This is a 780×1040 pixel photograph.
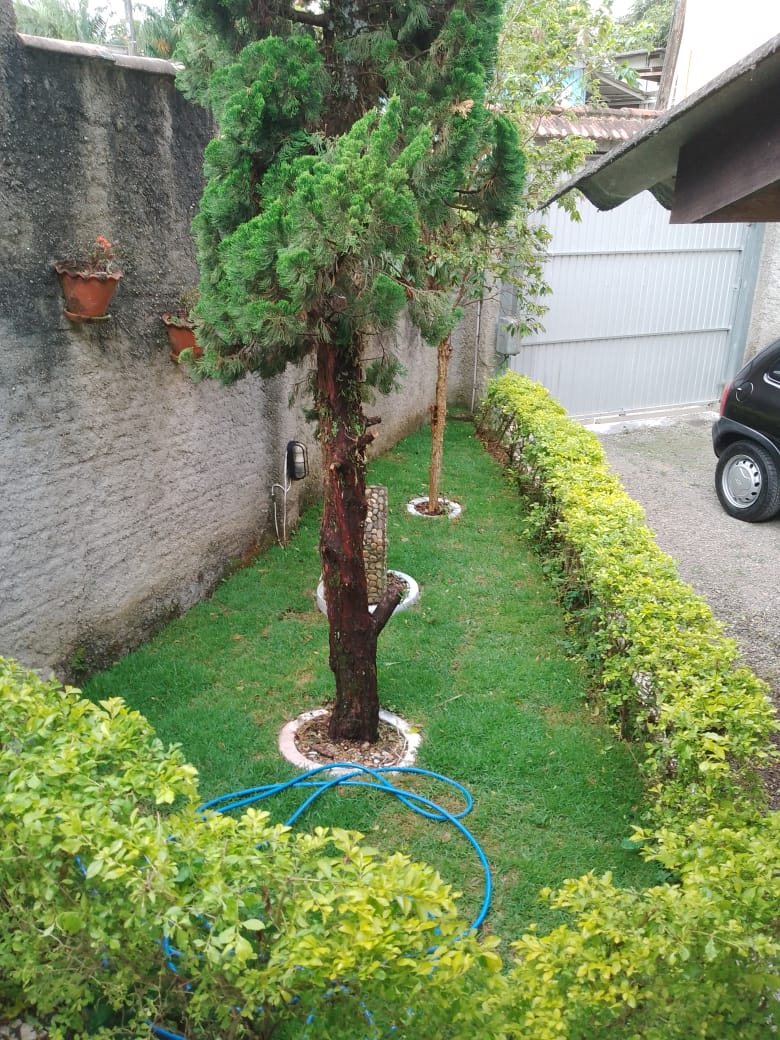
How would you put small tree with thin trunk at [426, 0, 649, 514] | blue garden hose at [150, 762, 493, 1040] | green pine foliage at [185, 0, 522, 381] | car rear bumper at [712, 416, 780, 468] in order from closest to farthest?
green pine foliage at [185, 0, 522, 381], blue garden hose at [150, 762, 493, 1040], small tree with thin trunk at [426, 0, 649, 514], car rear bumper at [712, 416, 780, 468]

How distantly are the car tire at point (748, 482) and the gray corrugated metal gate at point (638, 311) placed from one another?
340 cm

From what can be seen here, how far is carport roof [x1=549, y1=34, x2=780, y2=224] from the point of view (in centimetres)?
290

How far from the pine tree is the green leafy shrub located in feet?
6.58

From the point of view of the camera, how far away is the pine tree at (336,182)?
10.7 ft

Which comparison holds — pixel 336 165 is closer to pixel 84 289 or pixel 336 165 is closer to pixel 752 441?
pixel 84 289

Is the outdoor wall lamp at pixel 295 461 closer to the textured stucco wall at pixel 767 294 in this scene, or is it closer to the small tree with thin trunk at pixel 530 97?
the small tree with thin trunk at pixel 530 97

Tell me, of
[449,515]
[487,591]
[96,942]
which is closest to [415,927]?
[96,942]

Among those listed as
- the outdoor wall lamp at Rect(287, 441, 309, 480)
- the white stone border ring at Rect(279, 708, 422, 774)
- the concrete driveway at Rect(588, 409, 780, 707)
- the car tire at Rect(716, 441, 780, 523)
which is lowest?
the concrete driveway at Rect(588, 409, 780, 707)

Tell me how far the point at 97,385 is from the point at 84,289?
23.3 inches

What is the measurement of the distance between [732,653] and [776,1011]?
199cm

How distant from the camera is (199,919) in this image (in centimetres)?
212

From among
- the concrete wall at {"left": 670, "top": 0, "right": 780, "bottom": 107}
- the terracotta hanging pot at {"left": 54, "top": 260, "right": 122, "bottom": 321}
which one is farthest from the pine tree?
the concrete wall at {"left": 670, "top": 0, "right": 780, "bottom": 107}

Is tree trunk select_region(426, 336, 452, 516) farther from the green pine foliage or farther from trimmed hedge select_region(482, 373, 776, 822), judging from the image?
the green pine foliage

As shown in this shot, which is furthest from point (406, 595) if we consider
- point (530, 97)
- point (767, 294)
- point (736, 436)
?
point (767, 294)
